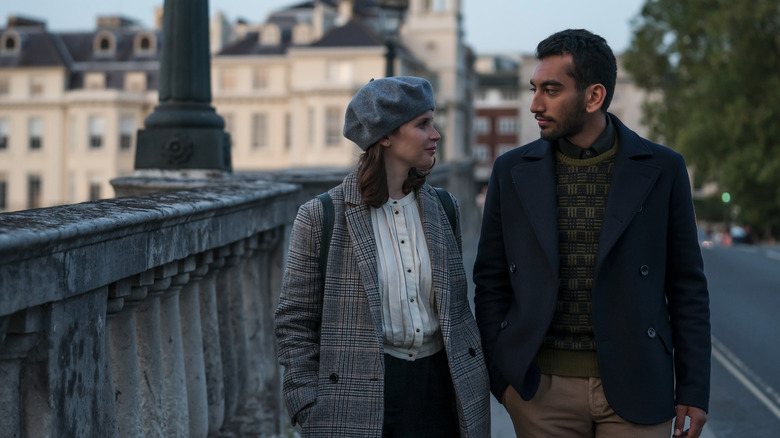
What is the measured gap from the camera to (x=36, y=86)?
78625 mm

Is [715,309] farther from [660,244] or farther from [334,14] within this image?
[334,14]

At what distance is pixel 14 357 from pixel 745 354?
386 inches

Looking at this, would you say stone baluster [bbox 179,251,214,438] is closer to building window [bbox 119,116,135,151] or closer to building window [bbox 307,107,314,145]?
building window [bbox 307,107,314,145]

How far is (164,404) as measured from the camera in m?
3.70

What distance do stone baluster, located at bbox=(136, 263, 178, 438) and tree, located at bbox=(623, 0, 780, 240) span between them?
37229mm

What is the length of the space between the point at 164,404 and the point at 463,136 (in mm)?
86499

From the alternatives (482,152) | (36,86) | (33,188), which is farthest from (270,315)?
(482,152)

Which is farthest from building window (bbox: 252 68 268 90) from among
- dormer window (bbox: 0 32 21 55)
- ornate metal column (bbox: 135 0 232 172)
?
ornate metal column (bbox: 135 0 232 172)

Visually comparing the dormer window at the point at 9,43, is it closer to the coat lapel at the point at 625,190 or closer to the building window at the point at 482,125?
the building window at the point at 482,125

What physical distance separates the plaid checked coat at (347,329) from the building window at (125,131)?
76.5 metres

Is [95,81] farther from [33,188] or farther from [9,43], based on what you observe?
[33,188]

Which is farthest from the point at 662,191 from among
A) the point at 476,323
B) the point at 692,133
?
the point at 692,133

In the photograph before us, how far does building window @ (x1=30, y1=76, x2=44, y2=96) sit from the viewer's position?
78.4m

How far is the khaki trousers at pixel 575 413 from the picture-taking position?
3.50m
